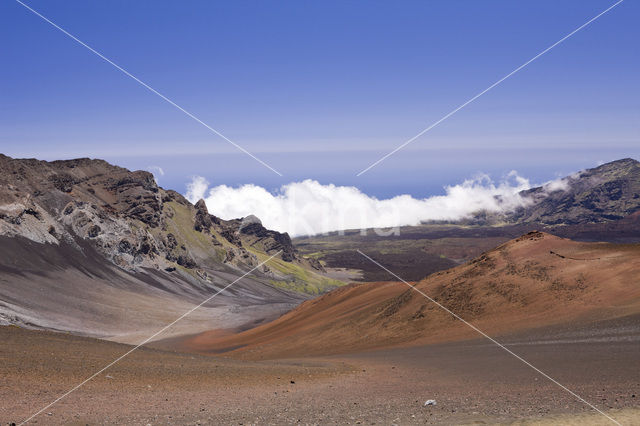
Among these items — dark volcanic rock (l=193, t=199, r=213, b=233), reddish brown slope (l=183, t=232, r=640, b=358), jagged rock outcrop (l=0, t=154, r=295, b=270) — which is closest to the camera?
reddish brown slope (l=183, t=232, r=640, b=358)

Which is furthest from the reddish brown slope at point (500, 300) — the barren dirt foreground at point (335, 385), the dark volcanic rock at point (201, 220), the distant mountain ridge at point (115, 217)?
the dark volcanic rock at point (201, 220)

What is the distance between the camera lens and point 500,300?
117 ft

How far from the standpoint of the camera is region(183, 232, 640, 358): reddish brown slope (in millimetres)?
31109

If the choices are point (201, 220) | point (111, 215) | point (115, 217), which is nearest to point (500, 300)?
point (115, 217)

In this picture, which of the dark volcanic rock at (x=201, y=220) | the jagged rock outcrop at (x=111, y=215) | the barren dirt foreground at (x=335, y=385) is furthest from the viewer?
the dark volcanic rock at (x=201, y=220)

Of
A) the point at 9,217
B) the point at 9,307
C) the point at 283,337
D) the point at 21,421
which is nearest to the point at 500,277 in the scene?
the point at 283,337

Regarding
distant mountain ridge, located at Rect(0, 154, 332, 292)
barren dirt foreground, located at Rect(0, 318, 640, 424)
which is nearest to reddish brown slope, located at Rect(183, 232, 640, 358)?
barren dirt foreground, located at Rect(0, 318, 640, 424)

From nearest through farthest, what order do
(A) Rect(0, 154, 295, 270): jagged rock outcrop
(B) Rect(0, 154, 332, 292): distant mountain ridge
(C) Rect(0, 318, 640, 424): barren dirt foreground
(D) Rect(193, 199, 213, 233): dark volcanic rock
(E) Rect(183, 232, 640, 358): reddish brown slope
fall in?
(C) Rect(0, 318, 640, 424): barren dirt foreground → (E) Rect(183, 232, 640, 358): reddish brown slope → (A) Rect(0, 154, 295, 270): jagged rock outcrop → (B) Rect(0, 154, 332, 292): distant mountain ridge → (D) Rect(193, 199, 213, 233): dark volcanic rock

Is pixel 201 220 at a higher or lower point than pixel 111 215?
lower

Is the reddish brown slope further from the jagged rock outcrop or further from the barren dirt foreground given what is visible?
the jagged rock outcrop

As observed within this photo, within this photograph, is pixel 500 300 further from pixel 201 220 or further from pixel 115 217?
pixel 201 220

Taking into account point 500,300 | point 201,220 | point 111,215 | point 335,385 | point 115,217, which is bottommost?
point 335,385

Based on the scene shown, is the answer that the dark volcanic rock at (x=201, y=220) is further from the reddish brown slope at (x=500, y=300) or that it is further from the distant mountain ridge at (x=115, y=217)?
the reddish brown slope at (x=500, y=300)

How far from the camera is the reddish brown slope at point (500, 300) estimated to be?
31.1 metres
